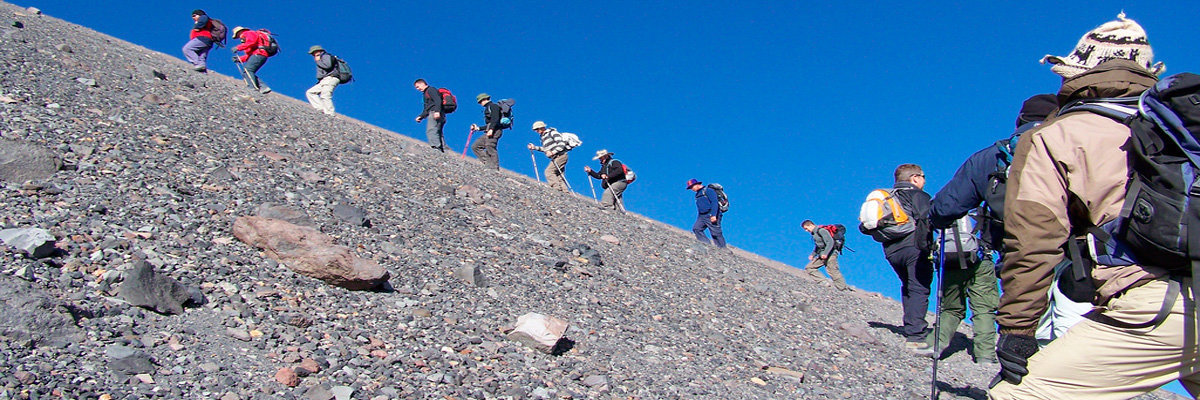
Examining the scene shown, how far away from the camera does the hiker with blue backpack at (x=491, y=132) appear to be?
18.8 m

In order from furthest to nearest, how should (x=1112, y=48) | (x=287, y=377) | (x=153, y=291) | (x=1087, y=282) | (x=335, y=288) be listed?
1. (x=335, y=288)
2. (x=153, y=291)
3. (x=287, y=377)
4. (x=1112, y=48)
5. (x=1087, y=282)

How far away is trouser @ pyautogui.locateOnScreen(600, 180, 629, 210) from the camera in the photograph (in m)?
19.3

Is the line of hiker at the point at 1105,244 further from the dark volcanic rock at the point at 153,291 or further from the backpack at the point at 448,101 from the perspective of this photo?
the backpack at the point at 448,101

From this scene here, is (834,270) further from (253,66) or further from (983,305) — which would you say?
(253,66)

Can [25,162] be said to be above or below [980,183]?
below

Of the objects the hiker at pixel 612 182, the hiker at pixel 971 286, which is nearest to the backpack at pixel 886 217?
the hiker at pixel 971 286

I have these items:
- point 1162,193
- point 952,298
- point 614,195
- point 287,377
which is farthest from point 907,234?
point 614,195

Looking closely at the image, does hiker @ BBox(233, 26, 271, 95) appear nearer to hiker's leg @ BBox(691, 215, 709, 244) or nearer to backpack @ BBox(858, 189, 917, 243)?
hiker's leg @ BBox(691, 215, 709, 244)

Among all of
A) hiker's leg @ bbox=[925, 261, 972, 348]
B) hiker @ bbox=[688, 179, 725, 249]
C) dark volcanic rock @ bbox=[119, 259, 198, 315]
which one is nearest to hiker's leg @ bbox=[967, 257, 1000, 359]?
hiker's leg @ bbox=[925, 261, 972, 348]

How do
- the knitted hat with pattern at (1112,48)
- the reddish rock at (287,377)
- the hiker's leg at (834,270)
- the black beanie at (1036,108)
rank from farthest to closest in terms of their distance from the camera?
the hiker's leg at (834,270)
the black beanie at (1036,108)
the reddish rock at (287,377)
the knitted hat with pattern at (1112,48)

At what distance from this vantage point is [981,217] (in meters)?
6.59

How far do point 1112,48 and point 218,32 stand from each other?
2079cm

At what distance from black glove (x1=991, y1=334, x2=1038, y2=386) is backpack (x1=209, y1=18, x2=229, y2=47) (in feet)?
68.9

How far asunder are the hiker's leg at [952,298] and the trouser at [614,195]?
10.5m
